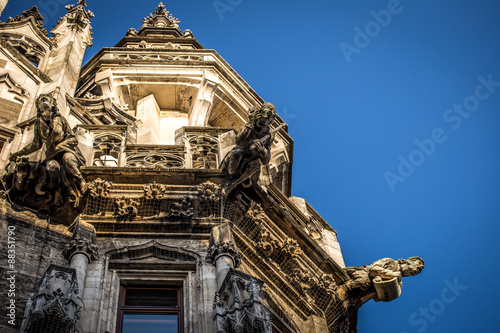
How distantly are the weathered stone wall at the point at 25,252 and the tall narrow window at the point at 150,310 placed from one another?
1127mm

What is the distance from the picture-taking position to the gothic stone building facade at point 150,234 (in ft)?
44.8

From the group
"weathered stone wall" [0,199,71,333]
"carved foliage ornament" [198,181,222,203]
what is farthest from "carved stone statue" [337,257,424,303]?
"weathered stone wall" [0,199,71,333]

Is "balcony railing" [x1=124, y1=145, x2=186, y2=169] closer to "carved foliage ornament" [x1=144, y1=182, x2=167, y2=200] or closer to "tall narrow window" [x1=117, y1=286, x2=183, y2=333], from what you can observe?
"carved foliage ornament" [x1=144, y1=182, x2=167, y2=200]

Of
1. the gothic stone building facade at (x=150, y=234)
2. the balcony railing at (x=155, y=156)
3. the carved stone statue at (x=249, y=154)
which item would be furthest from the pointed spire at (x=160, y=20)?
the carved stone statue at (x=249, y=154)

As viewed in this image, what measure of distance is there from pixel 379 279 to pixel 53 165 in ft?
20.1

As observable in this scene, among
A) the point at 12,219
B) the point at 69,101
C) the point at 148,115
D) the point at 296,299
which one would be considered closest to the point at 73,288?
the point at 12,219

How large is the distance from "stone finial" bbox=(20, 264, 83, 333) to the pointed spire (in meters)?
22.3

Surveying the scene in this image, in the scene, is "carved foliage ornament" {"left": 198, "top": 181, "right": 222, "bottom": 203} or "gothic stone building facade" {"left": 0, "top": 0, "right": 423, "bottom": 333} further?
"carved foliage ornament" {"left": 198, "top": 181, "right": 222, "bottom": 203}

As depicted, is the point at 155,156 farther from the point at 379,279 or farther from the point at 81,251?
the point at 379,279

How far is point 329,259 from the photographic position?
1808 cm

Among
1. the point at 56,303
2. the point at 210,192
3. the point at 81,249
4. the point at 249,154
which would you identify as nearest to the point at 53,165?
the point at 81,249

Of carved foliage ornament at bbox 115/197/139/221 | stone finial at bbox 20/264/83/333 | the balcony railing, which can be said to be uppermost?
the balcony railing

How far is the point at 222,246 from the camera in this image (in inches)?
603

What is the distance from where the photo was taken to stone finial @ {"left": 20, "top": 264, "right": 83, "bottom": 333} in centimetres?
1208
